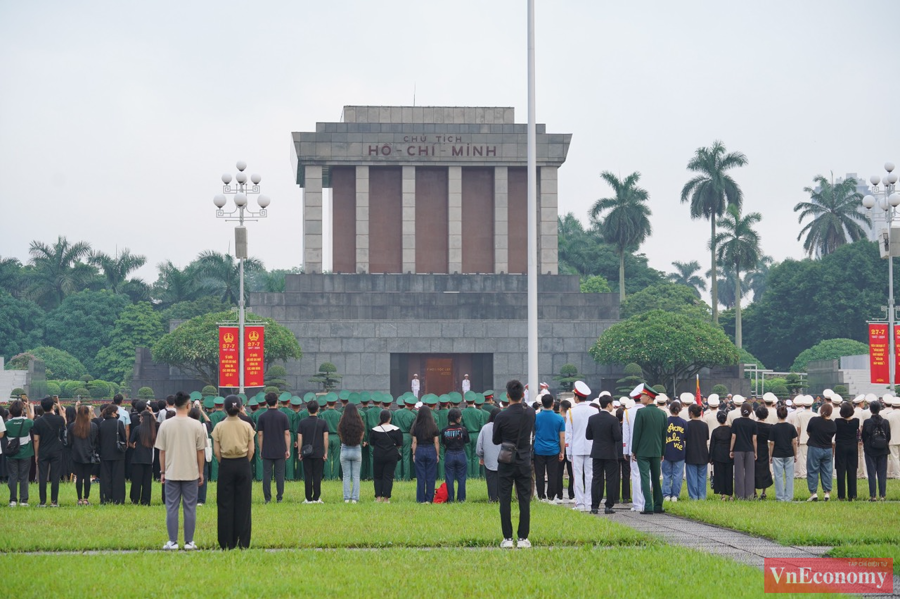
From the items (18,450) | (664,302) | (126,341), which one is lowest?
(18,450)

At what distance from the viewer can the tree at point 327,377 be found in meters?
44.8

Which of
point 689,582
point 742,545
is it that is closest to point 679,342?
point 742,545

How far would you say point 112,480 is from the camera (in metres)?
18.7

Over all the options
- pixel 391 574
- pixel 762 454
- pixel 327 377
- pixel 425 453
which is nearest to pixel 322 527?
pixel 391 574

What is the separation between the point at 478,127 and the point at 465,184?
2778 millimetres

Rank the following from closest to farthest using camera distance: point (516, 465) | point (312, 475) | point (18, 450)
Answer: point (516, 465)
point (18, 450)
point (312, 475)

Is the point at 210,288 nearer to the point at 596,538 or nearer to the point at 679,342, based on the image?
the point at 679,342

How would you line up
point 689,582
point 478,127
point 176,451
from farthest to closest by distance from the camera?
1. point 478,127
2. point 176,451
3. point 689,582

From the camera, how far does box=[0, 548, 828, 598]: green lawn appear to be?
10.1m

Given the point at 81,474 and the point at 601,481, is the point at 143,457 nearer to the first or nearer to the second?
the point at 81,474

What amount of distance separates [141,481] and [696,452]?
8907 mm

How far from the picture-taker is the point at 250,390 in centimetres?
4647

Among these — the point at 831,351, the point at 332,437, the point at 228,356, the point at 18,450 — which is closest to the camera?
the point at 18,450

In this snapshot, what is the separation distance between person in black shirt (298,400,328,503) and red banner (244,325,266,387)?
11.1 meters
